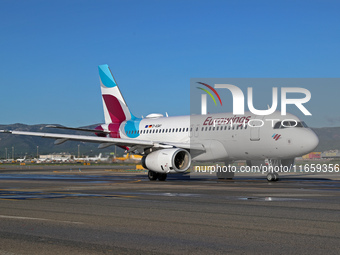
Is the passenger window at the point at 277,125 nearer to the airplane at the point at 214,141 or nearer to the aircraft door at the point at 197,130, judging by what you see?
the airplane at the point at 214,141

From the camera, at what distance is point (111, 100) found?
142 feet

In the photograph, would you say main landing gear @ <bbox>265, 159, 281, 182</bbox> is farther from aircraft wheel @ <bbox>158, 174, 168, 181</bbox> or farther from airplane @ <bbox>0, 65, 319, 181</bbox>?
aircraft wheel @ <bbox>158, 174, 168, 181</bbox>

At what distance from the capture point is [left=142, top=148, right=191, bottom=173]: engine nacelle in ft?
100

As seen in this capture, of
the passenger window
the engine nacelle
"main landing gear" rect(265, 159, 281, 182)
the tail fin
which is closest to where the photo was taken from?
"main landing gear" rect(265, 159, 281, 182)

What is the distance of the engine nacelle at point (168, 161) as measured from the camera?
30.6 metres

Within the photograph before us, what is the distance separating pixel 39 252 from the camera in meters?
7.38

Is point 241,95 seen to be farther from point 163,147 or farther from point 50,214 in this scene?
point 50,214

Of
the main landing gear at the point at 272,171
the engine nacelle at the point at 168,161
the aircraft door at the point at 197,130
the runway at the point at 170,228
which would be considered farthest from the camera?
the aircraft door at the point at 197,130

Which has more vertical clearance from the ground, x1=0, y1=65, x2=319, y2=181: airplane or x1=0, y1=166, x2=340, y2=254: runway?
x1=0, y1=65, x2=319, y2=181: airplane

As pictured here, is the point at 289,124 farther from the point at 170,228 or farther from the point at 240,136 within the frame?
the point at 170,228

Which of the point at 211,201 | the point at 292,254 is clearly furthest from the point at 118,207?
the point at 292,254

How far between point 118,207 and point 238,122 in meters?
18.8

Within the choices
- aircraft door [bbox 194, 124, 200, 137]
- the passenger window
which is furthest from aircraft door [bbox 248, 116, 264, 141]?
aircraft door [bbox 194, 124, 200, 137]

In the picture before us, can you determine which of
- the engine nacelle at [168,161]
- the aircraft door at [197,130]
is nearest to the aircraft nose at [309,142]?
the engine nacelle at [168,161]
